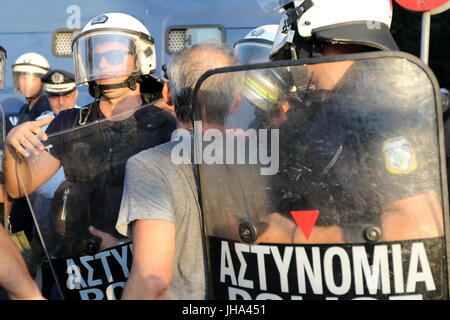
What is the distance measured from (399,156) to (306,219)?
1.00 ft

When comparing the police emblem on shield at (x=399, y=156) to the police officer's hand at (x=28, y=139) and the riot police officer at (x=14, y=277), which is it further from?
the police officer's hand at (x=28, y=139)

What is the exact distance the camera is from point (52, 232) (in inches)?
104

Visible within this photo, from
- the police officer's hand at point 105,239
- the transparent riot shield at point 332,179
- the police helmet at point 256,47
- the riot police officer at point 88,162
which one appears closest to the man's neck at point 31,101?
the police helmet at point 256,47

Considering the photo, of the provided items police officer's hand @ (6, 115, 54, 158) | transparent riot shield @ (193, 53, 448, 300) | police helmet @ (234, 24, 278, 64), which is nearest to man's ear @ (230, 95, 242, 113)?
transparent riot shield @ (193, 53, 448, 300)

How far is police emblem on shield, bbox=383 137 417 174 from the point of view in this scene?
6.14ft

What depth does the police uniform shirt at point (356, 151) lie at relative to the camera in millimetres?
1875

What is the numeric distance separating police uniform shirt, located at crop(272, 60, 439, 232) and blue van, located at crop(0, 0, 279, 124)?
4160 mm

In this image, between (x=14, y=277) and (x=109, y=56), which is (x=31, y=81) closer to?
(x=109, y=56)

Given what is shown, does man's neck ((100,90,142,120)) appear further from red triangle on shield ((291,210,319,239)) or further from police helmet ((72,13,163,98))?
red triangle on shield ((291,210,319,239))

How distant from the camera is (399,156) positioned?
6.18ft

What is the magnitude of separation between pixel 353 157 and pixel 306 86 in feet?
0.78

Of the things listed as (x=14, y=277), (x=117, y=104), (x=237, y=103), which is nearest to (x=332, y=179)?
(x=237, y=103)

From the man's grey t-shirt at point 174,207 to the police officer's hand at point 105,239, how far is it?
0.36 meters

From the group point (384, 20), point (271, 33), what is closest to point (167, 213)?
point (384, 20)
